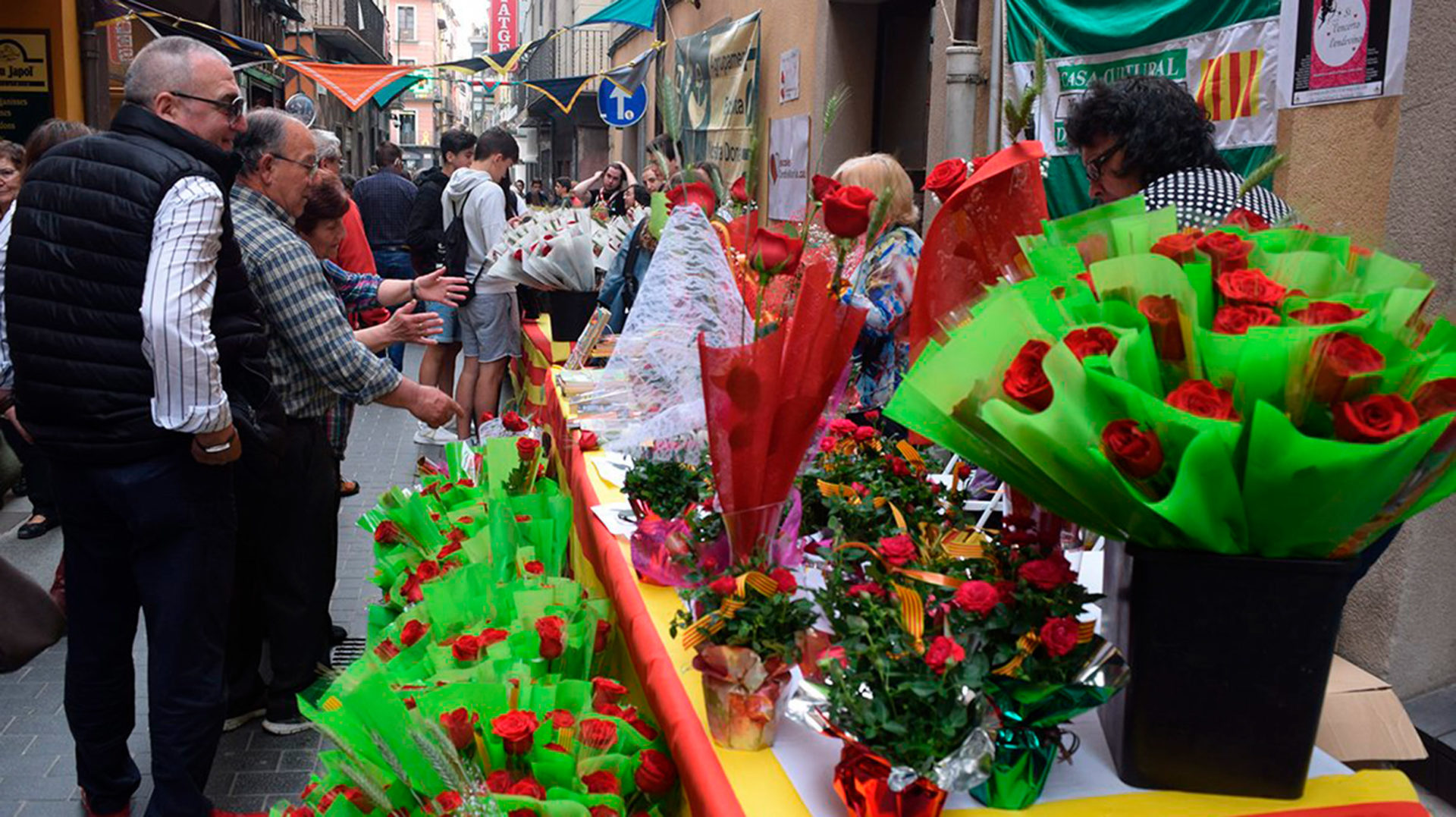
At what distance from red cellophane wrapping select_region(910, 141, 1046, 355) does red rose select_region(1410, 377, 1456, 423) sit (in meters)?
0.86

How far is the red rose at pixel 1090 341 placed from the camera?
129cm

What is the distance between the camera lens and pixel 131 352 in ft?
8.75

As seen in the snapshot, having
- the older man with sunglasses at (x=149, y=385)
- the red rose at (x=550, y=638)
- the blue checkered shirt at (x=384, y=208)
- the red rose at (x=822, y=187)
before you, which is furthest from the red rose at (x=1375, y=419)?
the blue checkered shirt at (x=384, y=208)

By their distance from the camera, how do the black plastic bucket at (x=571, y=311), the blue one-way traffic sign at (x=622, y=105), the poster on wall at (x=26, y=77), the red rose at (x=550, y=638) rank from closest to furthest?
1. the red rose at (x=550, y=638)
2. the black plastic bucket at (x=571, y=311)
3. the poster on wall at (x=26, y=77)
4. the blue one-way traffic sign at (x=622, y=105)

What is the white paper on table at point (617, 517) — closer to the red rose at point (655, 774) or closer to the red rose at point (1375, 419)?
the red rose at point (655, 774)

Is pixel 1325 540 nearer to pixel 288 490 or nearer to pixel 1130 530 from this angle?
pixel 1130 530

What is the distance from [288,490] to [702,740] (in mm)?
2225

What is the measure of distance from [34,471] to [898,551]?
5373 millimetres

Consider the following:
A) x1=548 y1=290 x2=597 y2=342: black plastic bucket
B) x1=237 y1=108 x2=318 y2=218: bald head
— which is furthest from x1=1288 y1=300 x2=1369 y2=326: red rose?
x1=548 y1=290 x2=597 y2=342: black plastic bucket

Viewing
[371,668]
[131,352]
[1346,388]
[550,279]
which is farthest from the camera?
[550,279]

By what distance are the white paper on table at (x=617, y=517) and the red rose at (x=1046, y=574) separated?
1191 mm

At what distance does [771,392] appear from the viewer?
5.65 feet

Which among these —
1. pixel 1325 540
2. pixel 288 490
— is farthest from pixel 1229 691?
pixel 288 490

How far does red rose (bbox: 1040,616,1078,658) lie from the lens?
4.40ft
